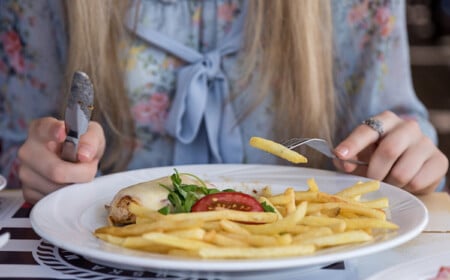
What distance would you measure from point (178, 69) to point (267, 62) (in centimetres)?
20

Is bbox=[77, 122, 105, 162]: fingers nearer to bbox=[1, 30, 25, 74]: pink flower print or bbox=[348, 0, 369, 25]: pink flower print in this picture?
bbox=[1, 30, 25, 74]: pink flower print

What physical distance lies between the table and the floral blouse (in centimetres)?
67

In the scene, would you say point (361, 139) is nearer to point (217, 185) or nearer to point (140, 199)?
point (217, 185)

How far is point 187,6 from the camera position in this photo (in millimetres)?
1840

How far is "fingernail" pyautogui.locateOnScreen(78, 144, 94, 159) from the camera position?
1266mm

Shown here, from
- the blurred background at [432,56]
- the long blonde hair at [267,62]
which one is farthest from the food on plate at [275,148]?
the blurred background at [432,56]

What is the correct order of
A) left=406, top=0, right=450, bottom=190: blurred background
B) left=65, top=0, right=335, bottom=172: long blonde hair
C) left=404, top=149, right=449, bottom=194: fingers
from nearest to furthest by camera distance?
left=404, top=149, right=449, bottom=194: fingers
left=65, top=0, right=335, bottom=172: long blonde hair
left=406, top=0, right=450, bottom=190: blurred background

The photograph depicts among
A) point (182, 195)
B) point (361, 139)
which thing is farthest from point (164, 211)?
point (361, 139)

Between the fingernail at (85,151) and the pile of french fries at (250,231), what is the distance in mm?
278

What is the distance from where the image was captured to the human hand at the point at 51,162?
126cm

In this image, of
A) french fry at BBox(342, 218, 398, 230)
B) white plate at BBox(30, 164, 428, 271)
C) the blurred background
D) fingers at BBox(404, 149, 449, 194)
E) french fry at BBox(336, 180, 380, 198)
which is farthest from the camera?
the blurred background

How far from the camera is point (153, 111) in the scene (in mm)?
1816

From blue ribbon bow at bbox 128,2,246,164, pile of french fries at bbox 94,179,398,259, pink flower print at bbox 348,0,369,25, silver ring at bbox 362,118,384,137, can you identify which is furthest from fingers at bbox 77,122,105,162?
pink flower print at bbox 348,0,369,25

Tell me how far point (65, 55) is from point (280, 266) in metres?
1.21
